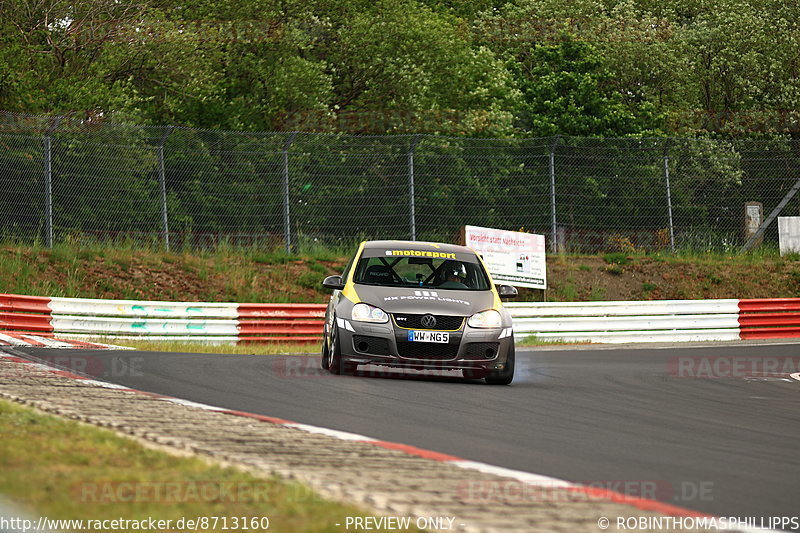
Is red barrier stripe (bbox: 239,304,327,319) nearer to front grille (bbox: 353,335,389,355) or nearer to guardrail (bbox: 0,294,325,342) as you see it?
guardrail (bbox: 0,294,325,342)

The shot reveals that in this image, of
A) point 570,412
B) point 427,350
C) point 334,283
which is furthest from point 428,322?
point 570,412

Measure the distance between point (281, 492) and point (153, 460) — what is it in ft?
3.42

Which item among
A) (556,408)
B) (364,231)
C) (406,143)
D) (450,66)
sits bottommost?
(556,408)

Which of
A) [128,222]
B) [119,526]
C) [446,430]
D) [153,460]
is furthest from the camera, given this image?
[128,222]

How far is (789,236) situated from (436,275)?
16.9 m

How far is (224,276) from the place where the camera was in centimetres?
2350

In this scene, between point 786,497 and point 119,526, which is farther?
point 786,497

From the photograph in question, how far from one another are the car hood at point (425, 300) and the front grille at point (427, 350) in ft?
1.11

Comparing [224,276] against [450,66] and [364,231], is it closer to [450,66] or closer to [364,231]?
[364,231]

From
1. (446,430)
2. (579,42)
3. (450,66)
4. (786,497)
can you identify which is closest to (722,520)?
(786,497)

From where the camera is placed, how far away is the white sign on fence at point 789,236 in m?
27.8

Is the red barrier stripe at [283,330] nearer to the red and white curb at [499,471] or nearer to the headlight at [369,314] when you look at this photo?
the headlight at [369,314]

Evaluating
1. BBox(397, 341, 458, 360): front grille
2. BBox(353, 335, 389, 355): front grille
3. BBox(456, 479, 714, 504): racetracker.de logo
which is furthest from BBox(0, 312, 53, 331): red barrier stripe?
BBox(456, 479, 714, 504): racetracker.de logo

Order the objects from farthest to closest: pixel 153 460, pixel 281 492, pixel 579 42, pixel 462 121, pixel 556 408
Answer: pixel 579 42 → pixel 462 121 → pixel 556 408 → pixel 153 460 → pixel 281 492
